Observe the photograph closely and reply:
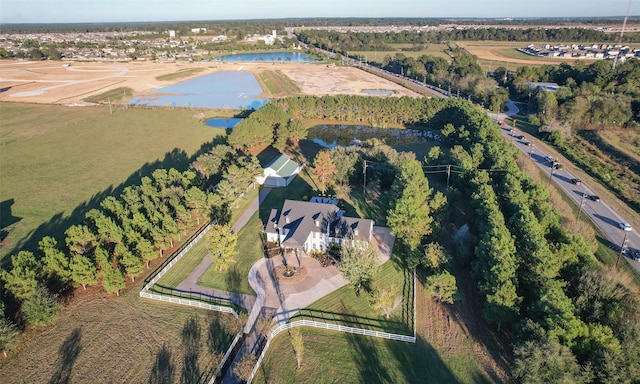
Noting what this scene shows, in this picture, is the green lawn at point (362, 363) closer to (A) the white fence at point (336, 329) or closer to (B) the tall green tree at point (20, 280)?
(A) the white fence at point (336, 329)

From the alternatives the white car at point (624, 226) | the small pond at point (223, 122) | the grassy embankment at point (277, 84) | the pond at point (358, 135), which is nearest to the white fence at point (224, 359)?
the white car at point (624, 226)

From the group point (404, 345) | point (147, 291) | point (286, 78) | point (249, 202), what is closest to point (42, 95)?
point (286, 78)

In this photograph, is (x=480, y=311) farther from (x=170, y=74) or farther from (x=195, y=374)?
(x=170, y=74)

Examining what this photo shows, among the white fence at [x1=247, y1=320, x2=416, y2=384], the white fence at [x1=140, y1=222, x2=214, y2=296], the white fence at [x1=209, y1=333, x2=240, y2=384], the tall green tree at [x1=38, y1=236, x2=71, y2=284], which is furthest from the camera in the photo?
the white fence at [x1=140, y1=222, x2=214, y2=296]

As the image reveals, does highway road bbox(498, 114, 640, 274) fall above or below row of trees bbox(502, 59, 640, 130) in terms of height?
below

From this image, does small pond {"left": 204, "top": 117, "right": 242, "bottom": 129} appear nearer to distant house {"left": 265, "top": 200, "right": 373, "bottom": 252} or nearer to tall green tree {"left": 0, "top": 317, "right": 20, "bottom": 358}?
distant house {"left": 265, "top": 200, "right": 373, "bottom": 252}

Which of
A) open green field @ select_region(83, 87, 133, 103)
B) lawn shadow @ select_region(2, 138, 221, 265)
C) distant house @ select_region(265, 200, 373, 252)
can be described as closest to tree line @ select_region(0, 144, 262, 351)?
lawn shadow @ select_region(2, 138, 221, 265)
